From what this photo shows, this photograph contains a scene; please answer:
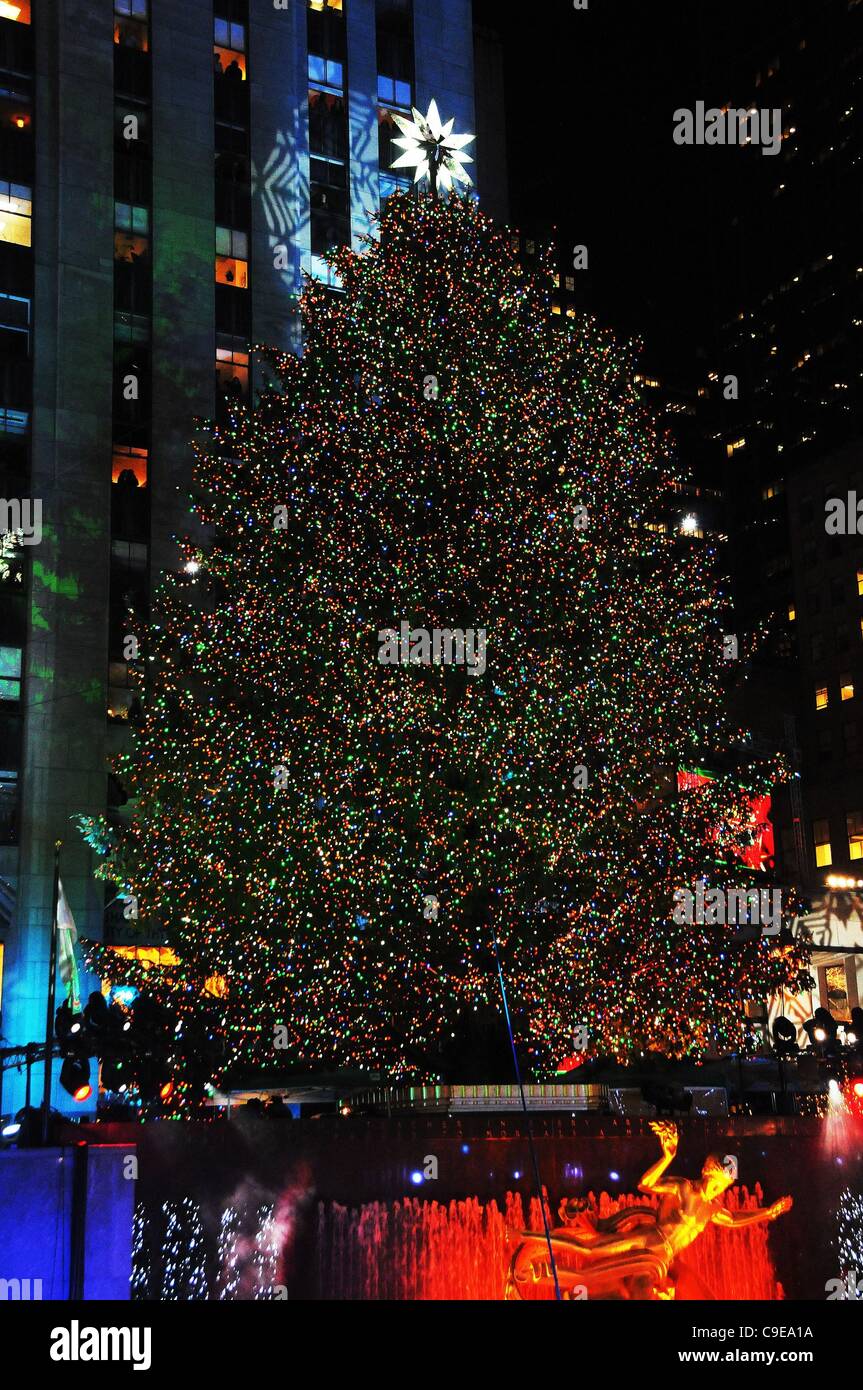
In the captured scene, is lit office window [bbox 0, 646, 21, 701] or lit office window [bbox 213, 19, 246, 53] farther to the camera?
lit office window [bbox 213, 19, 246, 53]

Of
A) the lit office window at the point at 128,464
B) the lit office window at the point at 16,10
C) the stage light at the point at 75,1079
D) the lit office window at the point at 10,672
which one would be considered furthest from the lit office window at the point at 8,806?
the stage light at the point at 75,1079

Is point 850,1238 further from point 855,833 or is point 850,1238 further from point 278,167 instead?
point 855,833

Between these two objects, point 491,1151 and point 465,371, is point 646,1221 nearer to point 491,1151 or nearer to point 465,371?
point 491,1151

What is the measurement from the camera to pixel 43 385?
143ft

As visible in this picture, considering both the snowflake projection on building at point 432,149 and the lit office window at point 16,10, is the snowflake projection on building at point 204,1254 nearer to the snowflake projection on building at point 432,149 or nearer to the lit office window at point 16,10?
the snowflake projection on building at point 432,149

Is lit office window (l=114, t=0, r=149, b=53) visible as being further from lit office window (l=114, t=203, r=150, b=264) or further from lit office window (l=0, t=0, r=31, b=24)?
lit office window (l=114, t=203, r=150, b=264)

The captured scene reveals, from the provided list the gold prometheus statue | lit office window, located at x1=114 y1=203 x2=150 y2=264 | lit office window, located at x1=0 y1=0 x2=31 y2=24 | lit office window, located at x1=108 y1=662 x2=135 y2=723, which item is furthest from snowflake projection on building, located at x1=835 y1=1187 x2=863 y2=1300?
lit office window, located at x1=0 y1=0 x2=31 y2=24

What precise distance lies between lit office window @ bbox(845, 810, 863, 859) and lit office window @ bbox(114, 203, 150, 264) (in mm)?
50572

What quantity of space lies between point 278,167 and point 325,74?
5.26 metres

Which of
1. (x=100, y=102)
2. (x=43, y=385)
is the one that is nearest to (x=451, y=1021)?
(x=43, y=385)

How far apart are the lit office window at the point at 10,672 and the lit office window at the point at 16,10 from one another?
21137mm

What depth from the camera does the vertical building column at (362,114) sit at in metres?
50.8

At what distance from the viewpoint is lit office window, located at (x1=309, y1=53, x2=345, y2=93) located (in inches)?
2021

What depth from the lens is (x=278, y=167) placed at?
4900cm
